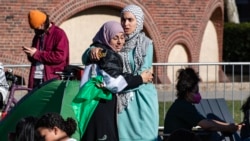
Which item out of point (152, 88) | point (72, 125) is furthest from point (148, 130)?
point (72, 125)

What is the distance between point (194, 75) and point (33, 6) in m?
10.6

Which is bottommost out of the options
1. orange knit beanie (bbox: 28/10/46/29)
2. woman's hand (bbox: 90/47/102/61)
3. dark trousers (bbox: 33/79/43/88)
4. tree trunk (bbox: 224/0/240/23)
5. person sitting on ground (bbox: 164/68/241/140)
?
person sitting on ground (bbox: 164/68/241/140)

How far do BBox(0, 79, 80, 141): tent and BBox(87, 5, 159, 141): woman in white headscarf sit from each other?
52 centimetres

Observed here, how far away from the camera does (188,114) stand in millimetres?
8875

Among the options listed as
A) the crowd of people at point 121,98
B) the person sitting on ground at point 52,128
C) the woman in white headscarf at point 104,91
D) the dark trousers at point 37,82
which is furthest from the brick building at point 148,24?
the person sitting on ground at point 52,128

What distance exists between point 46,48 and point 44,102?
1874 mm

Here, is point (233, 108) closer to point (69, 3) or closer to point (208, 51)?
point (69, 3)

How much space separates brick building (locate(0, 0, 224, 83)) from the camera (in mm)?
18844

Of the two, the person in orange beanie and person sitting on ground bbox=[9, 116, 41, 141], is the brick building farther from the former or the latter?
person sitting on ground bbox=[9, 116, 41, 141]

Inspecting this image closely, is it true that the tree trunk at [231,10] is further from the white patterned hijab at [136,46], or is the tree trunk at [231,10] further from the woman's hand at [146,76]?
the woman's hand at [146,76]

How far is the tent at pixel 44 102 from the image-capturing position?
832 centimetres

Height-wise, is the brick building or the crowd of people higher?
the brick building

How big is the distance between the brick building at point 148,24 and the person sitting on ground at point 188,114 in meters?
10.2

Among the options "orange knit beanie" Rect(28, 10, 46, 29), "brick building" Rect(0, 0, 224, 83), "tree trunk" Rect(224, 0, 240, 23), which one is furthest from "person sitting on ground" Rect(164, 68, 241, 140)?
"tree trunk" Rect(224, 0, 240, 23)
